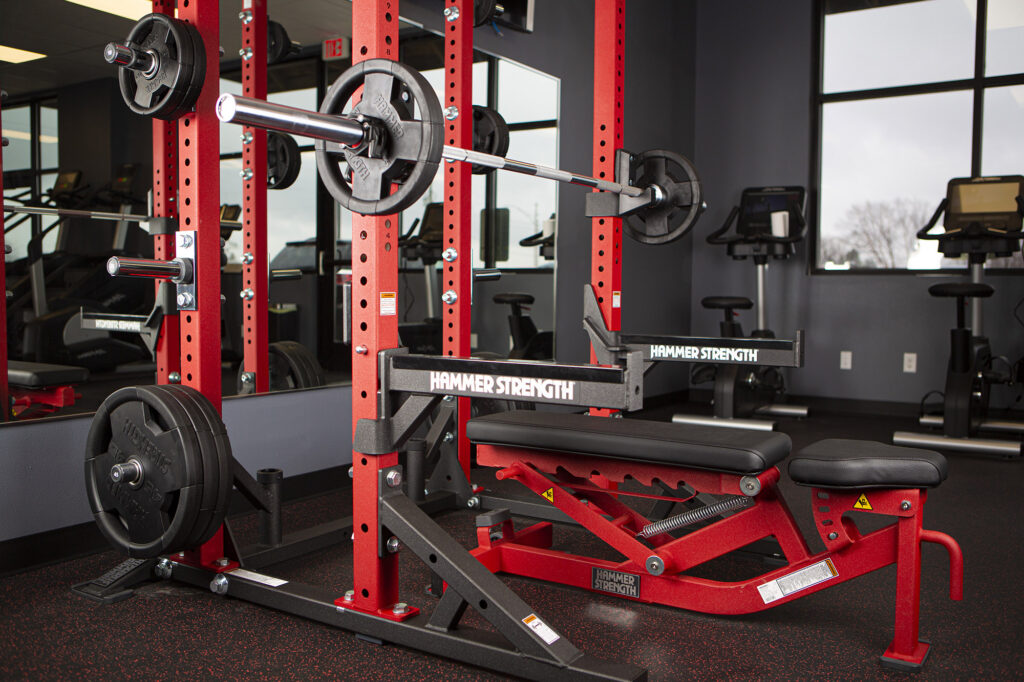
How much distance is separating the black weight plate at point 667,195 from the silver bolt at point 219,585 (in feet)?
5.67

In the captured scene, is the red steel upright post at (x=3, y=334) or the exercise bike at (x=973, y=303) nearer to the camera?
the red steel upright post at (x=3, y=334)

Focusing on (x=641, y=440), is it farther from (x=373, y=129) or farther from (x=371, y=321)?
(x=373, y=129)

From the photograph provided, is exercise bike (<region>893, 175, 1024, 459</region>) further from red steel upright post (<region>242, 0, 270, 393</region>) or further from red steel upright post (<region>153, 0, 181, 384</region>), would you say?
red steel upright post (<region>153, 0, 181, 384</region>)

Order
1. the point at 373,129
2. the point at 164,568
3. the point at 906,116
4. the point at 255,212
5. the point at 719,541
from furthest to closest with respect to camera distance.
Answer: the point at 906,116 < the point at 255,212 < the point at 164,568 < the point at 719,541 < the point at 373,129

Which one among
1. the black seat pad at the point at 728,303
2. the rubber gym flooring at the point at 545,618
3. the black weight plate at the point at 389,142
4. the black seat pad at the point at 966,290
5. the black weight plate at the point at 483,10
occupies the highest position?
the black weight plate at the point at 483,10

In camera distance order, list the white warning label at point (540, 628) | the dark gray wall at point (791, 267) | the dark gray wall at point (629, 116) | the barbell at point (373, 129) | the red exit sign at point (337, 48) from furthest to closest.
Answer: the dark gray wall at point (791, 267) < the dark gray wall at point (629, 116) < the red exit sign at point (337, 48) < the white warning label at point (540, 628) < the barbell at point (373, 129)

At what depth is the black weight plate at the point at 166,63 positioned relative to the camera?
82.0 inches

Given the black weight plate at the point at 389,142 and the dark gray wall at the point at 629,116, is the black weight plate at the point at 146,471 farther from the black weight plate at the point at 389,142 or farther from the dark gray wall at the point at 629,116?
the dark gray wall at the point at 629,116

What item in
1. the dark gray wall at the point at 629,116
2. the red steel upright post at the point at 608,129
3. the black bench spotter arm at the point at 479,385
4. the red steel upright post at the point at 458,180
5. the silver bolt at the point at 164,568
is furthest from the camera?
the dark gray wall at the point at 629,116

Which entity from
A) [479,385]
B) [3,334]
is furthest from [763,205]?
[3,334]

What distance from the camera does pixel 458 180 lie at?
9.84ft

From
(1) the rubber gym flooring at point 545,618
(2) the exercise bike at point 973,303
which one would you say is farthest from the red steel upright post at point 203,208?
(2) the exercise bike at point 973,303

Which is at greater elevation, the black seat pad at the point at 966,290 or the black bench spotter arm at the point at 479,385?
the black seat pad at the point at 966,290

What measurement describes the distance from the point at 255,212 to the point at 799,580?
7.66 feet
